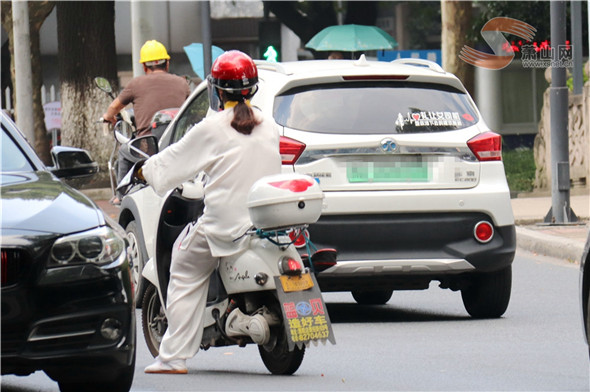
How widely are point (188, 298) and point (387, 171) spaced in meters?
2.26

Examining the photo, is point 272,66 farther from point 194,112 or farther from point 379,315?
point 379,315

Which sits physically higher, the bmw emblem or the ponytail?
the ponytail

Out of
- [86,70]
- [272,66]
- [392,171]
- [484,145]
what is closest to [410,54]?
[86,70]

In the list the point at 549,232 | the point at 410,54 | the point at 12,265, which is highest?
the point at 410,54

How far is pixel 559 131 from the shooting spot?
54.2ft

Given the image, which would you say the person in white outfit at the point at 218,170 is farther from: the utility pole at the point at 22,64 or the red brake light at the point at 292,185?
the utility pole at the point at 22,64

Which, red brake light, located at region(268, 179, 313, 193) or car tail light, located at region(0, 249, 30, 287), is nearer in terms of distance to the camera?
car tail light, located at region(0, 249, 30, 287)

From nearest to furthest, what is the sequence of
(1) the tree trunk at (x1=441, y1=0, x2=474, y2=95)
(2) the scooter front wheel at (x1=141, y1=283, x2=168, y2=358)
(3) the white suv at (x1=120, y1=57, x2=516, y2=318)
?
(2) the scooter front wheel at (x1=141, y1=283, x2=168, y2=358), (3) the white suv at (x1=120, y1=57, x2=516, y2=318), (1) the tree trunk at (x1=441, y1=0, x2=474, y2=95)

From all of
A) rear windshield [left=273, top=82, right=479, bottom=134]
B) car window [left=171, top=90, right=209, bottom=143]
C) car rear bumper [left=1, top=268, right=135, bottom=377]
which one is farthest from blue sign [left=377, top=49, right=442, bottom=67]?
car rear bumper [left=1, top=268, right=135, bottom=377]

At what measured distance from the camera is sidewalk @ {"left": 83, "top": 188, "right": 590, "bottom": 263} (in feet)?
45.8

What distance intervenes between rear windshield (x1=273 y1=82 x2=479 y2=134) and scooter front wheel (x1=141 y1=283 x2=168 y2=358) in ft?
5.37

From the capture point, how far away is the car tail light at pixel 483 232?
9.43m

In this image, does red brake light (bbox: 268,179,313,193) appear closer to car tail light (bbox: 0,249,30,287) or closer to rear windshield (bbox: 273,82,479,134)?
car tail light (bbox: 0,249,30,287)

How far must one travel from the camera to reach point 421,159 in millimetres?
9336
